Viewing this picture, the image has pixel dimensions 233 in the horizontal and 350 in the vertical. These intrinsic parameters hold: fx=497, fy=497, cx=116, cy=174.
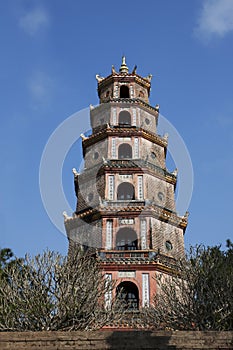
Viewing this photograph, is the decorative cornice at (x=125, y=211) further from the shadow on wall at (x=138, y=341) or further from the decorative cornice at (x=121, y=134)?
the shadow on wall at (x=138, y=341)

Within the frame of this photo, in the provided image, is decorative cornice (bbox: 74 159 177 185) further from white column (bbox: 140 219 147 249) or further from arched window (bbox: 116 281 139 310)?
arched window (bbox: 116 281 139 310)

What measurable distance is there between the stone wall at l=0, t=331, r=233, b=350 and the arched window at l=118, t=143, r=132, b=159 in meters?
17.9

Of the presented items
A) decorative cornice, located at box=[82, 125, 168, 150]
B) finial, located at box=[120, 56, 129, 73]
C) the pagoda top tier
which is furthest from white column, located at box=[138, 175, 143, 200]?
finial, located at box=[120, 56, 129, 73]

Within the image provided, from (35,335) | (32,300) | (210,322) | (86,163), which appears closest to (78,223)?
(86,163)

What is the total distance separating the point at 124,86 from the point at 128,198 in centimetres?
950

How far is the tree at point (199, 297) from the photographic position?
19.3m

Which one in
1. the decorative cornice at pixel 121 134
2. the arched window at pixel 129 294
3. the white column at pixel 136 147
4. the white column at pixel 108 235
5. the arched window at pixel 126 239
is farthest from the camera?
the decorative cornice at pixel 121 134

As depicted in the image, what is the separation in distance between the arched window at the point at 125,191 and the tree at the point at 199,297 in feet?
20.2

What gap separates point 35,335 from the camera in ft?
39.9

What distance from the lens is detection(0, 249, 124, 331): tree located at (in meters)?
18.5

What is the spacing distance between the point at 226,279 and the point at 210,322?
70.8 inches

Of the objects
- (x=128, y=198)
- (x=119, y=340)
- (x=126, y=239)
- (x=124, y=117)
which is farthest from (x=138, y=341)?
(x=124, y=117)

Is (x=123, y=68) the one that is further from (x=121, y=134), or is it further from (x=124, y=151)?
(x=124, y=151)

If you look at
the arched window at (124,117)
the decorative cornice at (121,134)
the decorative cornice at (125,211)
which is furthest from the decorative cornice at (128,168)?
the arched window at (124,117)
